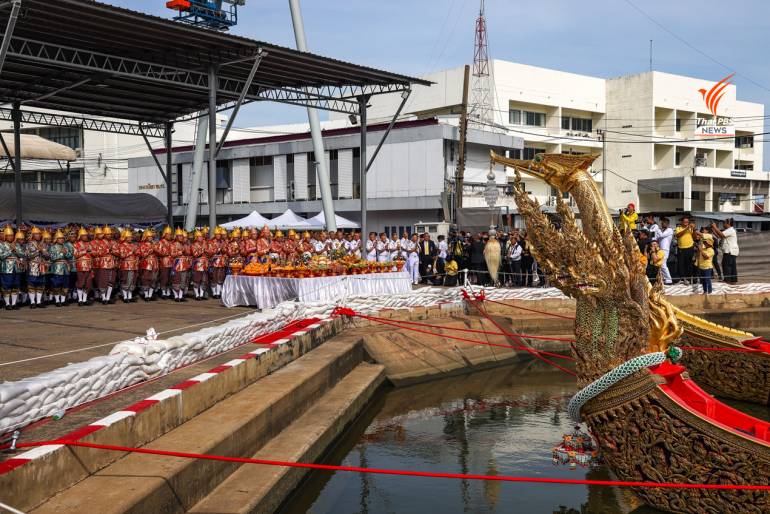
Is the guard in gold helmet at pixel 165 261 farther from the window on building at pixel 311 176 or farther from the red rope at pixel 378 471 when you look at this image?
the window on building at pixel 311 176

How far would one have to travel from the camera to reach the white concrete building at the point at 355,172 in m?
27.7

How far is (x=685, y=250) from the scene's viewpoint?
1551cm

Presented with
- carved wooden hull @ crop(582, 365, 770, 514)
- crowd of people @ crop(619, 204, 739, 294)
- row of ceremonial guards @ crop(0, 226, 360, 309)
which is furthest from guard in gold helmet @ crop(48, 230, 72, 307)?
crowd of people @ crop(619, 204, 739, 294)

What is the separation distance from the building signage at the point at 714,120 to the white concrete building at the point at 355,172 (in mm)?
18962

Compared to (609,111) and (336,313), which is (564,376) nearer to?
(336,313)

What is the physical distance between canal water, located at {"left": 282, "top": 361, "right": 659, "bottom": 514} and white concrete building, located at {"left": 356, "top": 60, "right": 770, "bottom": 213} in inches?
1185

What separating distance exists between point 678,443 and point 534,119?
37.2 metres

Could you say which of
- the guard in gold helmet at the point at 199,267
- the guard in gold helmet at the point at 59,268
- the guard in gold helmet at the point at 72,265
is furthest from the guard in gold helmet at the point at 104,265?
the guard in gold helmet at the point at 199,267

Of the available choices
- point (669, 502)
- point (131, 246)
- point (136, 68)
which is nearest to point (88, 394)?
point (669, 502)

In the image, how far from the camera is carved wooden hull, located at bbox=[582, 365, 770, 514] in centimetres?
516

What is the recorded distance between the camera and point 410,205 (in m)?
28.0

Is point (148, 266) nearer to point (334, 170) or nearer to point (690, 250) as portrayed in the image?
point (690, 250)

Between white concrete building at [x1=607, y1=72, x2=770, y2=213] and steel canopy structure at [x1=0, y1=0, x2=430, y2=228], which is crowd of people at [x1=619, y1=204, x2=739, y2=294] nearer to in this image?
steel canopy structure at [x1=0, y1=0, x2=430, y2=228]

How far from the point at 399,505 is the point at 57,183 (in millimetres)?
43556
